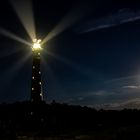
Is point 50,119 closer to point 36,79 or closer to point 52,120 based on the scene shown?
point 52,120

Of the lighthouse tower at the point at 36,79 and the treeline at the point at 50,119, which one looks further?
the treeline at the point at 50,119

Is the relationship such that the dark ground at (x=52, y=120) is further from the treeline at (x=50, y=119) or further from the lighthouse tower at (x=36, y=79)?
the lighthouse tower at (x=36, y=79)

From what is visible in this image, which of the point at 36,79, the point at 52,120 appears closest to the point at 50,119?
the point at 52,120

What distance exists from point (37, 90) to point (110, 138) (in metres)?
24.6

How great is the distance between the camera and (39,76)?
7144 centimetres

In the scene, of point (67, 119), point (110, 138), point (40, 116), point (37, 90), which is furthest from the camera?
point (67, 119)

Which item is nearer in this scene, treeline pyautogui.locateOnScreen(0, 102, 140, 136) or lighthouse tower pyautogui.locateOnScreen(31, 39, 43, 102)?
lighthouse tower pyautogui.locateOnScreen(31, 39, 43, 102)

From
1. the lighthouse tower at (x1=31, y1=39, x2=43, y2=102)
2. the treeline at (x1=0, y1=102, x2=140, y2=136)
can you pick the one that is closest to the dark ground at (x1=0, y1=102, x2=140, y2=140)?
the treeline at (x1=0, y1=102, x2=140, y2=136)

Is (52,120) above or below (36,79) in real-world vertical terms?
below

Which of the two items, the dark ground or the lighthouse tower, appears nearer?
the lighthouse tower

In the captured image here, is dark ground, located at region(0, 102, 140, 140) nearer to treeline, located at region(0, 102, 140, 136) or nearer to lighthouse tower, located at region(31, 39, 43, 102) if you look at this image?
treeline, located at region(0, 102, 140, 136)

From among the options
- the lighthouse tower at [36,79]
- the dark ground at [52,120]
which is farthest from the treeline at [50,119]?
the lighthouse tower at [36,79]

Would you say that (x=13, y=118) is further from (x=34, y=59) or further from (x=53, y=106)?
(x=34, y=59)

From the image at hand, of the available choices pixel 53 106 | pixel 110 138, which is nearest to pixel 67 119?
pixel 53 106
